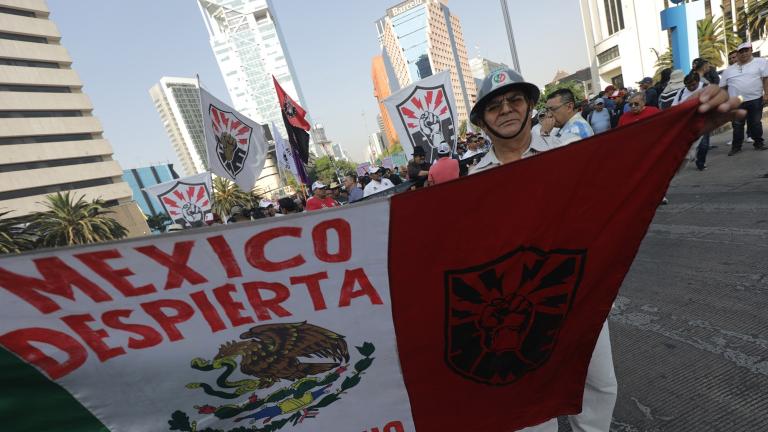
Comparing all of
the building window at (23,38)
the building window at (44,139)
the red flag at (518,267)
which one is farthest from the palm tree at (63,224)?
the building window at (23,38)

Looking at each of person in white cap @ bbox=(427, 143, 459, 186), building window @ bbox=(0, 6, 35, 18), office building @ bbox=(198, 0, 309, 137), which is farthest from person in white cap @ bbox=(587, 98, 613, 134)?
office building @ bbox=(198, 0, 309, 137)

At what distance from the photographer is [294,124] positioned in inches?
311

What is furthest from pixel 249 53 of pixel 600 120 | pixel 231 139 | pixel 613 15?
pixel 600 120

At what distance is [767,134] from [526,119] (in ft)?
30.3

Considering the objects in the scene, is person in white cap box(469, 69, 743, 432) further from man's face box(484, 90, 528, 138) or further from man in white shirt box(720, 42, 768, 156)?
man in white shirt box(720, 42, 768, 156)

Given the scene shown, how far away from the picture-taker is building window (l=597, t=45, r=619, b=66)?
4075cm

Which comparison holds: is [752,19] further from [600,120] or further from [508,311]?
[508,311]

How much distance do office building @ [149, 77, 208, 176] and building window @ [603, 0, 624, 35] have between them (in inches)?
4441

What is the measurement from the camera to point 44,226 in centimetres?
2588

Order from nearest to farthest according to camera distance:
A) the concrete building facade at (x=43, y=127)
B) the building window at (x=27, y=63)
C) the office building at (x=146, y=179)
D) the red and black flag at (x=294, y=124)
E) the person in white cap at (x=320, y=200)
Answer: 1. the person in white cap at (x=320, y=200)
2. the red and black flag at (x=294, y=124)
3. the concrete building facade at (x=43, y=127)
4. the building window at (x=27, y=63)
5. the office building at (x=146, y=179)

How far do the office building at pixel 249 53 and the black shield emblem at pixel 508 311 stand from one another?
407 feet

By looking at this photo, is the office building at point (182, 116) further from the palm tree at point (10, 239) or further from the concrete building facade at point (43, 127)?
the palm tree at point (10, 239)

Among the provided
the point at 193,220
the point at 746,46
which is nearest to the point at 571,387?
the point at 746,46

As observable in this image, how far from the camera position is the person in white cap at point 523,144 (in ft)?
5.73
